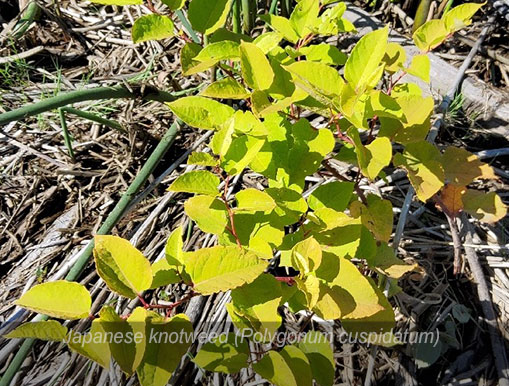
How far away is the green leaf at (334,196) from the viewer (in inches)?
31.0

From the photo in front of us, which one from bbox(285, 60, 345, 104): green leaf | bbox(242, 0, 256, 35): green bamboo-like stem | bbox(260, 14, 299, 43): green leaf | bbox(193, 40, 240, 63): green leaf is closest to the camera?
bbox(285, 60, 345, 104): green leaf

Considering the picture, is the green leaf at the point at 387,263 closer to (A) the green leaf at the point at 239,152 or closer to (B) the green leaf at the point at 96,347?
(A) the green leaf at the point at 239,152

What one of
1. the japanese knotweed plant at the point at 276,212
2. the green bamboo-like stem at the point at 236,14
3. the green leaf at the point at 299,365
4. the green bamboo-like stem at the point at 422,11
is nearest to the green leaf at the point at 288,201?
the japanese knotweed plant at the point at 276,212

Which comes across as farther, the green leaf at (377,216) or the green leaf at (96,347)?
the green leaf at (377,216)

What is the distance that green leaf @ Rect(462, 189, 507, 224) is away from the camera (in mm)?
866

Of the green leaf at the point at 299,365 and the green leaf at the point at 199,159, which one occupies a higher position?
the green leaf at the point at 199,159

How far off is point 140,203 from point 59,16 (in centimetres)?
76

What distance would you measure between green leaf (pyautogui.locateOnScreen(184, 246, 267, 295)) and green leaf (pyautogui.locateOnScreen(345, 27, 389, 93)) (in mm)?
300

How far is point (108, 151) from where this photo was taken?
126 centimetres

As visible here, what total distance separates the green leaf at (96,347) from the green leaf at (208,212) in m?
0.20

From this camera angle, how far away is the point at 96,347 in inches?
22.2

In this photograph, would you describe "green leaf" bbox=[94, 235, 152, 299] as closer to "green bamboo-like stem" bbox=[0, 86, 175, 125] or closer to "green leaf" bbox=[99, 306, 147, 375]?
"green leaf" bbox=[99, 306, 147, 375]

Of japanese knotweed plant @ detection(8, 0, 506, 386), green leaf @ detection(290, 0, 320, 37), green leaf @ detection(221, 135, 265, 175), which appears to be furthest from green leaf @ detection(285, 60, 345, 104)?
green leaf @ detection(290, 0, 320, 37)

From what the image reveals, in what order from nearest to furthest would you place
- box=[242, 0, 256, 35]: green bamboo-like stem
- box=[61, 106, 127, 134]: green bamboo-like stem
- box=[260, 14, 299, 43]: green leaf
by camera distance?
1. box=[260, 14, 299, 43]: green leaf
2. box=[61, 106, 127, 134]: green bamboo-like stem
3. box=[242, 0, 256, 35]: green bamboo-like stem
